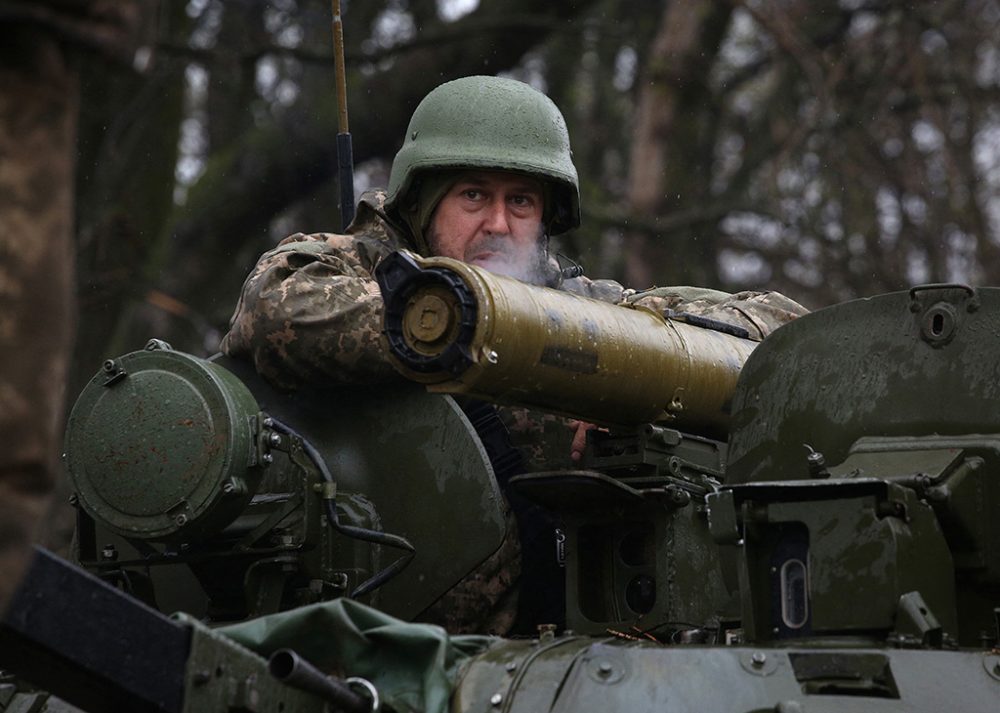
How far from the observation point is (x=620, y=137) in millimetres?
19984

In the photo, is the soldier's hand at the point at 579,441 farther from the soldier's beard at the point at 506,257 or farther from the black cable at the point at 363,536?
the soldier's beard at the point at 506,257

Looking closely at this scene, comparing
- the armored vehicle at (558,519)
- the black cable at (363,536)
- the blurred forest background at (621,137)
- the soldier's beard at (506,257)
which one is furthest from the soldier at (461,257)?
the blurred forest background at (621,137)

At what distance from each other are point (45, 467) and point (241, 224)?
11800mm

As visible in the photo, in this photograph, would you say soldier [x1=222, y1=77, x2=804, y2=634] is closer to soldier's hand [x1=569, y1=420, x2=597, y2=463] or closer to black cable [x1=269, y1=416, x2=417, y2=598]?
soldier's hand [x1=569, y1=420, x2=597, y2=463]

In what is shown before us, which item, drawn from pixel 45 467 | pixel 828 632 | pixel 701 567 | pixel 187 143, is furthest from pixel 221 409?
pixel 187 143

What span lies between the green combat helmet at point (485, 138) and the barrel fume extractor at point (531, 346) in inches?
41.2

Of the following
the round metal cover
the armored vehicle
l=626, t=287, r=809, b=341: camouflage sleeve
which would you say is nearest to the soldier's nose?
l=626, t=287, r=809, b=341: camouflage sleeve

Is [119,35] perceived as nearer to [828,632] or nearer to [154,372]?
[828,632]

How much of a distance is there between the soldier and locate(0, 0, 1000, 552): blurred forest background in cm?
503

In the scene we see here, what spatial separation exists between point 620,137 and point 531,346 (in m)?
15.6

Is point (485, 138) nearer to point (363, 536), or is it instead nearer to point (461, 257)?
point (461, 257)

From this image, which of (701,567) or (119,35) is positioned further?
(701,567)

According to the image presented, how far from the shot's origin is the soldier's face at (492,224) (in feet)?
19.7

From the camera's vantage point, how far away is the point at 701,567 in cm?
508
